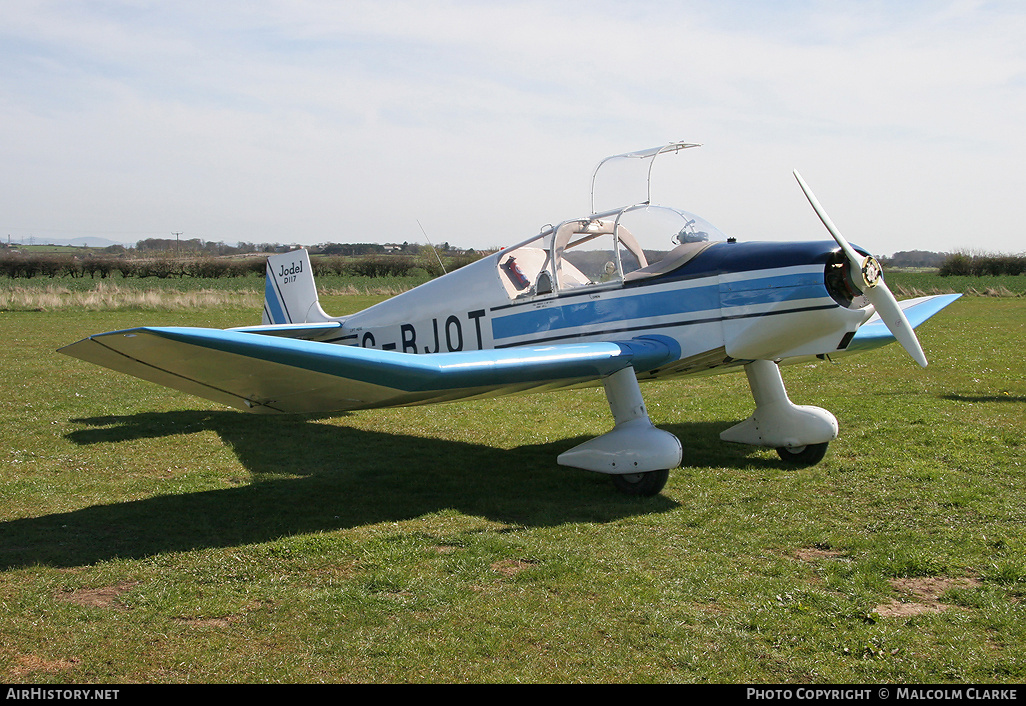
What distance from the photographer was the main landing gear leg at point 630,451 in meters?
5.87

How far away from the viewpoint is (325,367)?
196 inches

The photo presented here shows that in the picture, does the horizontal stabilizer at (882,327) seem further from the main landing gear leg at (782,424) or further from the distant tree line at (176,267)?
the distant tree line at (176,267)

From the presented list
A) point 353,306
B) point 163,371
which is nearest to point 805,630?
point 163,371

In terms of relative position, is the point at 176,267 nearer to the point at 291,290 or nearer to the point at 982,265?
the point at 291,290

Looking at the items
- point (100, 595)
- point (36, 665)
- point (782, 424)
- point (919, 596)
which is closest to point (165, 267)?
point (782, 424)

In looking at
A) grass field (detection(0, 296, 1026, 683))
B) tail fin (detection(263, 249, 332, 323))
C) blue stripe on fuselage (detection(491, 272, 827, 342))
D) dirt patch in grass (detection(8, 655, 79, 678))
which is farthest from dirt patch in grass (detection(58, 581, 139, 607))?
tail fin (detection(263, 249, 332, 323))

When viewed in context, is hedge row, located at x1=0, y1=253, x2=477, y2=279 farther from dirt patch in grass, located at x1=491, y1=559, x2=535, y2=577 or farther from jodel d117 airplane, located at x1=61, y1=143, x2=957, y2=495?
dirt patch in grass, located at x1=491, y1=559, x2=535, y2=577

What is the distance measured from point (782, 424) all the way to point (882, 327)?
209 cm

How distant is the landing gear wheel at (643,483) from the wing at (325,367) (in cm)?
88

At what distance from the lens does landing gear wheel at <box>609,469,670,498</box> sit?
595cm

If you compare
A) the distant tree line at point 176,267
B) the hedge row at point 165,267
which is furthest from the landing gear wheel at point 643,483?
the hedge row at point 165,267

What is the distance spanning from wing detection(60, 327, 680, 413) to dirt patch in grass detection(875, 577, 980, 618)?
2593 millimetres

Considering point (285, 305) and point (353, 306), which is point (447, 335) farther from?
point (353, 306)

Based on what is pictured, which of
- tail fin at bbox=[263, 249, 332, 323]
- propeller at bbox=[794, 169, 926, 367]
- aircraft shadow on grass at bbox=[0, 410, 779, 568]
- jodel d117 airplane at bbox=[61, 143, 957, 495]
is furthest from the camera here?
tail fin at bbox=[263, 249, 332, 323]
